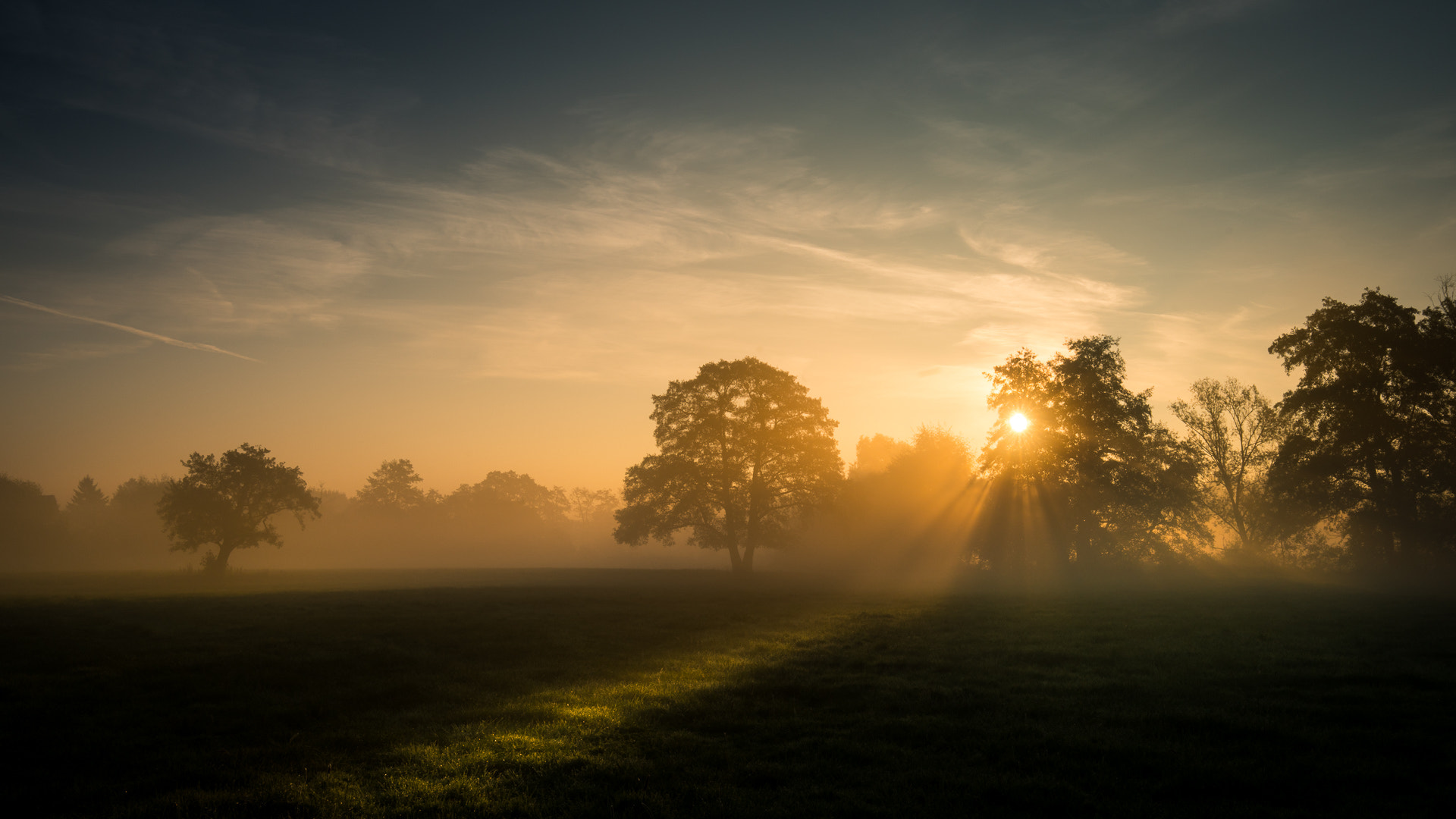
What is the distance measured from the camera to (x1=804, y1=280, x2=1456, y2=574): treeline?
39.3 m

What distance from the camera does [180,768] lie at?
9.24m

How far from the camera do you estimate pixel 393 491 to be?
136375mm

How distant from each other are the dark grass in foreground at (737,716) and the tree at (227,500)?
32.1m

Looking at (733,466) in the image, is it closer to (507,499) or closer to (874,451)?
(874,451)

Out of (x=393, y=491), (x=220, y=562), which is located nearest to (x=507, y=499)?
(x=393, y=491)

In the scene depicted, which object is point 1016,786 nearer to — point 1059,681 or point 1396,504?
point 1059,681

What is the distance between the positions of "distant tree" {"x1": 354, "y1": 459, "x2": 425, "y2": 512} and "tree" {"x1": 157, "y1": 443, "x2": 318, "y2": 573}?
84.3 metres

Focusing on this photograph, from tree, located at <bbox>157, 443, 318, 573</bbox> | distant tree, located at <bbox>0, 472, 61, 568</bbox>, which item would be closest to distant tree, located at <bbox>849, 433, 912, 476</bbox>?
tree, located at <bbox>157, 443, 318, 573</bbox>

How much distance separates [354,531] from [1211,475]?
442 ft

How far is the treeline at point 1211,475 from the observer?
1549 inches

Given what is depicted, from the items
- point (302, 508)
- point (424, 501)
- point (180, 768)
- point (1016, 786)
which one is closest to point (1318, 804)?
point (1016, 786)

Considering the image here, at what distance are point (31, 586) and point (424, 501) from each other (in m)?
91.1

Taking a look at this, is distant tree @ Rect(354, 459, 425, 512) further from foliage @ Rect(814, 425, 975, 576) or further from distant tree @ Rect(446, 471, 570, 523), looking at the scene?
foliage @ Rect(814, 425, 975, 576)

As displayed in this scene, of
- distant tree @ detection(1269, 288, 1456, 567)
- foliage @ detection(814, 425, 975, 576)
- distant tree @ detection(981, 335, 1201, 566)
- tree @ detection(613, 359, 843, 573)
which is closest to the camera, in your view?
distant tree @ detection(1269, 288, 1456, 567)
